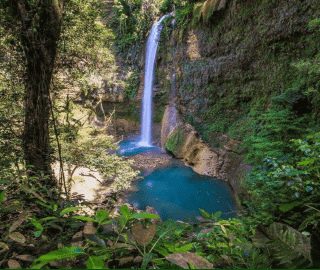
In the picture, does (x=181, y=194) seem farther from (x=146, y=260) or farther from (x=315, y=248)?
(x=146, y=260)

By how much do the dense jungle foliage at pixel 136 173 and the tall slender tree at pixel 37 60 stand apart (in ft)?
0.30

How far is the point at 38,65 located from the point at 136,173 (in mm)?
3288

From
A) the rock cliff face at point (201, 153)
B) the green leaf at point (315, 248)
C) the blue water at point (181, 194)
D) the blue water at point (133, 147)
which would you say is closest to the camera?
the green leaf at point (315, 248)

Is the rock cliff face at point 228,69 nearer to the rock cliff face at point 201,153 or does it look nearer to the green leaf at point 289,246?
the rock cliff face at point 201,153

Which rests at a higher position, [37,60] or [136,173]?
[37,60]

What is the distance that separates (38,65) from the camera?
285cm

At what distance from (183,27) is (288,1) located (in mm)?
5814

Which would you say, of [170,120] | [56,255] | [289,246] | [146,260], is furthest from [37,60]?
[170,120]

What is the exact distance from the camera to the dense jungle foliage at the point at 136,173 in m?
0.81

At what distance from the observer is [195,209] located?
6.14m

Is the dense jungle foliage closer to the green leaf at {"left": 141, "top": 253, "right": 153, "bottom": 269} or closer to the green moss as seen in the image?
the green leaf at {"left": 141, "top": 253, "right": 153, "bottom": 269}

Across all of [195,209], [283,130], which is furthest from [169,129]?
[283,130]

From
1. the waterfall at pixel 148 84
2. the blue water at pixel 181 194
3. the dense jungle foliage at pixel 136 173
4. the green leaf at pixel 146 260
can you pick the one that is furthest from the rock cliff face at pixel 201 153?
the green leaf at pixel 146 260

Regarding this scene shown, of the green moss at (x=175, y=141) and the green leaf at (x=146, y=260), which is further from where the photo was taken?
the green moss at (x=175, y=141)
